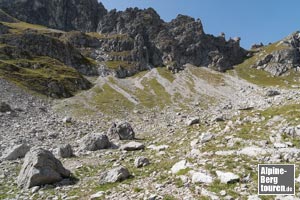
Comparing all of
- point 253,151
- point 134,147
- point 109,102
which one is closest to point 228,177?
point 253,151

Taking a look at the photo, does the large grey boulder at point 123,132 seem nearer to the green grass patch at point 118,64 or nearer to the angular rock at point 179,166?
the angular rock at point 179,166

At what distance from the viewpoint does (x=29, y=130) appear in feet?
145

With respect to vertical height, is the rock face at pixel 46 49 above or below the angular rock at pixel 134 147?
above

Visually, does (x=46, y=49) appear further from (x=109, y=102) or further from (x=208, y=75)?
(x=208, y=75)

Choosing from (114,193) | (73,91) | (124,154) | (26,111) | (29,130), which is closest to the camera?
(114,193)

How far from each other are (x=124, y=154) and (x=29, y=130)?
2095cm

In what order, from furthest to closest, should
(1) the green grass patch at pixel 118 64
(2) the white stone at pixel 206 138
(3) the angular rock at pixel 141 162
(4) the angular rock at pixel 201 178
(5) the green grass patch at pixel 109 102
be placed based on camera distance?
(1) the green grass patch at pixel 118 64 < (5) the green grass patch at pixel 109 102 < (2) the white stone at pixel 206 138 < (3) the angular rock at pixel 141 162 < (4) the angular rock at pixel 201 178

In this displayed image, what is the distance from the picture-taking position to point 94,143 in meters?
33.5

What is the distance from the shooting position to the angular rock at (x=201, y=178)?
16812 millimetres

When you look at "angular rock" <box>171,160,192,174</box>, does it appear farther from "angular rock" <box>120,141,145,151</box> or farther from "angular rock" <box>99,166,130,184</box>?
"angular rock" <box>120,141,145,151</box>

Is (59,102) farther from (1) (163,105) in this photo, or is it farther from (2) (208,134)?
(2) (208,134)

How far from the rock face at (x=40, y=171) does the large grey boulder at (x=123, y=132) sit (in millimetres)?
17007

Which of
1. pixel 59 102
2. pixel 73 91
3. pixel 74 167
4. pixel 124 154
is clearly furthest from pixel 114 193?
pixel 73 91

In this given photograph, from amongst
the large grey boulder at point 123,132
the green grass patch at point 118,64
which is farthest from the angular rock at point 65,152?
the green grass patch at point 118,64
